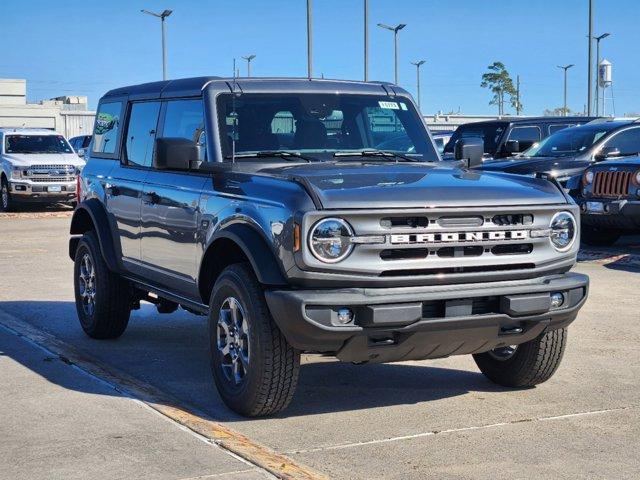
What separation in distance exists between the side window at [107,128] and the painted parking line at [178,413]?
1578mm

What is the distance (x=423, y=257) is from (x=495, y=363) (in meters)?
1.52

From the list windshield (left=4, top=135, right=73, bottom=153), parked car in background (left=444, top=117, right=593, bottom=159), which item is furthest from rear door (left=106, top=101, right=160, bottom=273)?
windshield (left=4, top=135, right=73, bottom=153)

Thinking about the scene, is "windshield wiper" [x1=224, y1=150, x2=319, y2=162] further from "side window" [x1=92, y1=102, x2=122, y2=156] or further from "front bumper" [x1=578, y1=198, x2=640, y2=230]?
"front bumper" [x1=578, y1=198, x2=640, y2=230]

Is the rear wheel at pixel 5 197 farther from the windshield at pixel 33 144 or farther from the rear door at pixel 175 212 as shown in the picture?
the rear door at pixel 175 212

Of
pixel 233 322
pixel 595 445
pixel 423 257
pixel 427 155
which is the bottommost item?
pixel 595 445

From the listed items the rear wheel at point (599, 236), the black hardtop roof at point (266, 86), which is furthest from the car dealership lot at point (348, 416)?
the rear wheel at point (599, 236)

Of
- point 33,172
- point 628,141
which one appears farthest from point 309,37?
point 628,141

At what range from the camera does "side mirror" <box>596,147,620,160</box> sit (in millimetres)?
15891

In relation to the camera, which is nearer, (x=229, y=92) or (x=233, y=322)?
(x=233, y=322)

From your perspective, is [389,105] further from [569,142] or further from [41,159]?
[41,159]

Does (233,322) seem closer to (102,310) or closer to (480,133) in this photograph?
(102,310)

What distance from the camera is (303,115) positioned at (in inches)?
287

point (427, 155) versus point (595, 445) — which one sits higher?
point (427, 155)

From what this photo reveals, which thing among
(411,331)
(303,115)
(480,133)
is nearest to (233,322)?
(411,331)
